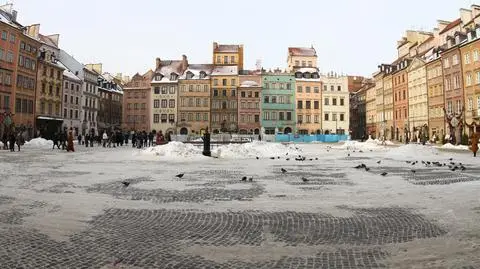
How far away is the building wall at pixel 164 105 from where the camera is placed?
83062 mm

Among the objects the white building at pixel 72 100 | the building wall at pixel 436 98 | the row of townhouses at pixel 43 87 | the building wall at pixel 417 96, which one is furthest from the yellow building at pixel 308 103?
the white building at pixel 72 100

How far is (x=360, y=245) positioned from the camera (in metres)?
5.25

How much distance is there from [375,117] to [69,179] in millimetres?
84904

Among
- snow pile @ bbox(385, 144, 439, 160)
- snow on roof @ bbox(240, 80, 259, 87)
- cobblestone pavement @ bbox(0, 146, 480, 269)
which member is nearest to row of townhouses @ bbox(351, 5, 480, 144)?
snow pile @ bbox(385, 144, 439, 160)

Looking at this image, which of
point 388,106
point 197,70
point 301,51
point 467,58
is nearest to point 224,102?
point 197,70

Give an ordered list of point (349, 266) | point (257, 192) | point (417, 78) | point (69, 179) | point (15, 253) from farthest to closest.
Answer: point (417, 78), point (69, 179), point (257, 192), point (15, 253), point (349, 266)

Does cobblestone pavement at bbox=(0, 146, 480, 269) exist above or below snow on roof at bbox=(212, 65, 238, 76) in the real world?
below

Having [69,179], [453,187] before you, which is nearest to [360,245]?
[453,187]

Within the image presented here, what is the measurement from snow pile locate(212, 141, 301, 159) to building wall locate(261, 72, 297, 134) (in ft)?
179

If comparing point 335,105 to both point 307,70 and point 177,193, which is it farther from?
point 177,193

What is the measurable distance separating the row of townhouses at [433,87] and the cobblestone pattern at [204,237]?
36111 mm

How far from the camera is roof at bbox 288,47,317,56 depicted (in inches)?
3489

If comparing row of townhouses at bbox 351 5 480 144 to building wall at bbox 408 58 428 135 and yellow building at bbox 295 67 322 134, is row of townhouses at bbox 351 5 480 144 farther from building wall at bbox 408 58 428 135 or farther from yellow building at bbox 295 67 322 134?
yellow building at bbox 295 67 322 134

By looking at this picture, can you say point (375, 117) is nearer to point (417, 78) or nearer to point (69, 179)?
point (417, 78)
